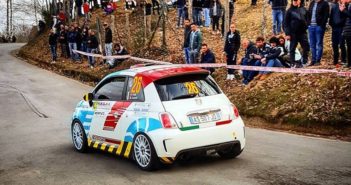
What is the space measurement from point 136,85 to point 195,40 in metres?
9.36

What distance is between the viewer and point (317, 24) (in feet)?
49.4

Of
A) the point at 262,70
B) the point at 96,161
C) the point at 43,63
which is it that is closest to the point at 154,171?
the point at 96,161

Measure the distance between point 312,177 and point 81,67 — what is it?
72.9 feet

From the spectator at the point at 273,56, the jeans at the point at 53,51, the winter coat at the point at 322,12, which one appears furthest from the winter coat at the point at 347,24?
the jeans at the point at 53,51

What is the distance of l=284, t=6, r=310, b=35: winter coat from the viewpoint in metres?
15.2

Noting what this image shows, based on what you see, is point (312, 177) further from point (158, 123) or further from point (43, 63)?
point (43, 63)

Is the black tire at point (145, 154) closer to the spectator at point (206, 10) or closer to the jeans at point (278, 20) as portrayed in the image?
the jeans at point (278, 20)

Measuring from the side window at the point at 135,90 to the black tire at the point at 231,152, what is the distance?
1771mm

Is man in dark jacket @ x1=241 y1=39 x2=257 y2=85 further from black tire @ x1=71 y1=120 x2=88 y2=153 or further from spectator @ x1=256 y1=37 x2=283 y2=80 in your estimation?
black tire @ x1=71 y1=120 x2=88 y2=153

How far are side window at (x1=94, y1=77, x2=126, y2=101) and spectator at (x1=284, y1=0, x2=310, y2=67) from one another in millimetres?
7230

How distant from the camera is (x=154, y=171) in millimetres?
8469

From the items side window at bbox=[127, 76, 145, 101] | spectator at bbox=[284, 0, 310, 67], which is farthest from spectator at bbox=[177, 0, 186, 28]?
side window at bbox=[127, 76, 145, 101]

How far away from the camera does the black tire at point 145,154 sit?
8312mm

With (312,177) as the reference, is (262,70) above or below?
above
